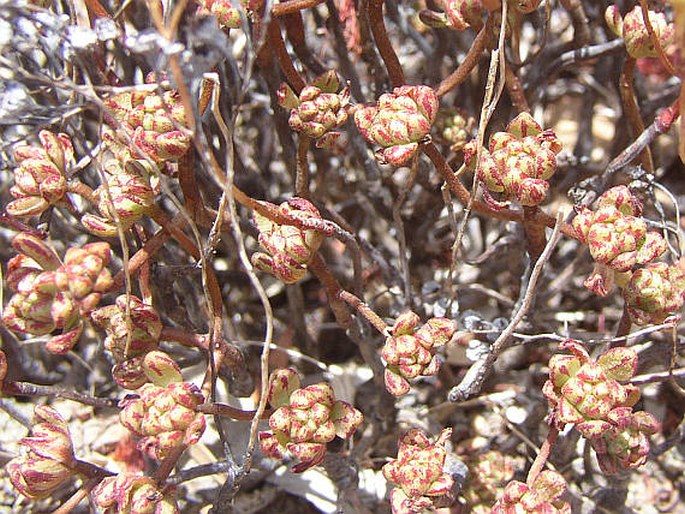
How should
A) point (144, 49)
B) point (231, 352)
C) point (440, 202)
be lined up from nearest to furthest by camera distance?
point (144, 49)
point (231, 352)
point (440, 202)

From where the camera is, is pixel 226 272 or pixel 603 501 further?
pixel 226 272

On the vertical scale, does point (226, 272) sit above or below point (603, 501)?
above

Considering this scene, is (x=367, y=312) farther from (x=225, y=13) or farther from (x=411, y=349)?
(x=225, y=13)

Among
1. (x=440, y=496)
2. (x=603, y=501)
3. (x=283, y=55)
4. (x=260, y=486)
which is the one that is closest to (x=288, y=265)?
(x=283, y=55)

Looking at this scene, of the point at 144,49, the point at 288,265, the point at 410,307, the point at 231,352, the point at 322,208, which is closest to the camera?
the point at 144,49

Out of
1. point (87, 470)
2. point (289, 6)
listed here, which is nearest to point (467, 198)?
point (289, 6)

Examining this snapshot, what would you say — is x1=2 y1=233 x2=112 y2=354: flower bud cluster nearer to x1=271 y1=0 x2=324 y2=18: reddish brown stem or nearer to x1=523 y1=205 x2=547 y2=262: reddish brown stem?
x1=271 y1=0 x2=324 y2=18: reddish brown stem

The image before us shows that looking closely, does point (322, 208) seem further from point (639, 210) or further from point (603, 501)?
point (603, 501)

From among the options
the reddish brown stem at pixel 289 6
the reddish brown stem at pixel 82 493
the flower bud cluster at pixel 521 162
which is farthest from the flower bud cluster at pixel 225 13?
the reddish brown stem at pixel 82 493
